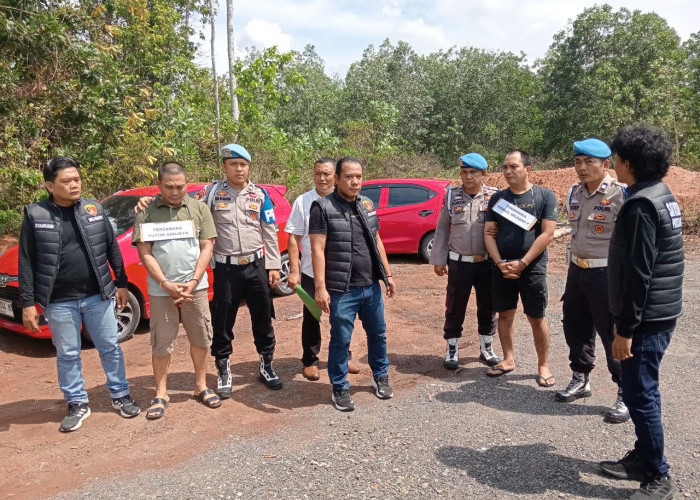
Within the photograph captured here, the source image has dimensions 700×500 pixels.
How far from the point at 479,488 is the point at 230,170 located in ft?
9.53

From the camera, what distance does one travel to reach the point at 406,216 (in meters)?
9.54

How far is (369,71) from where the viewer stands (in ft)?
92.0

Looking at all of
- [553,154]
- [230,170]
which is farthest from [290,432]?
[553,154]

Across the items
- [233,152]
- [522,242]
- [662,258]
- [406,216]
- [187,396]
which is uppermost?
[233,152]

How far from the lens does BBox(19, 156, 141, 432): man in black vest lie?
12.4ft

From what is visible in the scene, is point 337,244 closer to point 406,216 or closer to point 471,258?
point 471,258

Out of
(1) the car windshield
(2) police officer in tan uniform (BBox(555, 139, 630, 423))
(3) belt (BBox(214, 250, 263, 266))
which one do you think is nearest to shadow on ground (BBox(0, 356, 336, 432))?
(3) belt (BBox(214, 250, 263, 266))

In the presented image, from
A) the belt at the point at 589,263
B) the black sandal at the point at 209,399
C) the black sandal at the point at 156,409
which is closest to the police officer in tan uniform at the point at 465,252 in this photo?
the belt at the point at 589,263

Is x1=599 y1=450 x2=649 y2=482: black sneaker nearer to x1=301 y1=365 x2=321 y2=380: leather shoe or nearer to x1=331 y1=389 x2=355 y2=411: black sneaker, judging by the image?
x1=331 y1=389 x2=355 y2=411: black sneaker

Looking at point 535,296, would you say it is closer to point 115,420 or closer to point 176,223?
point 176,223

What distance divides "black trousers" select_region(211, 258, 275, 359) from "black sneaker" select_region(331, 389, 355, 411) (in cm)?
88

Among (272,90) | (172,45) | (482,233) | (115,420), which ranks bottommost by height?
(115,420)

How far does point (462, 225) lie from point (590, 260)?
1.13 metres

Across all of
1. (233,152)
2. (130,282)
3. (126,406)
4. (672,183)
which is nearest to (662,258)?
(233,152)
